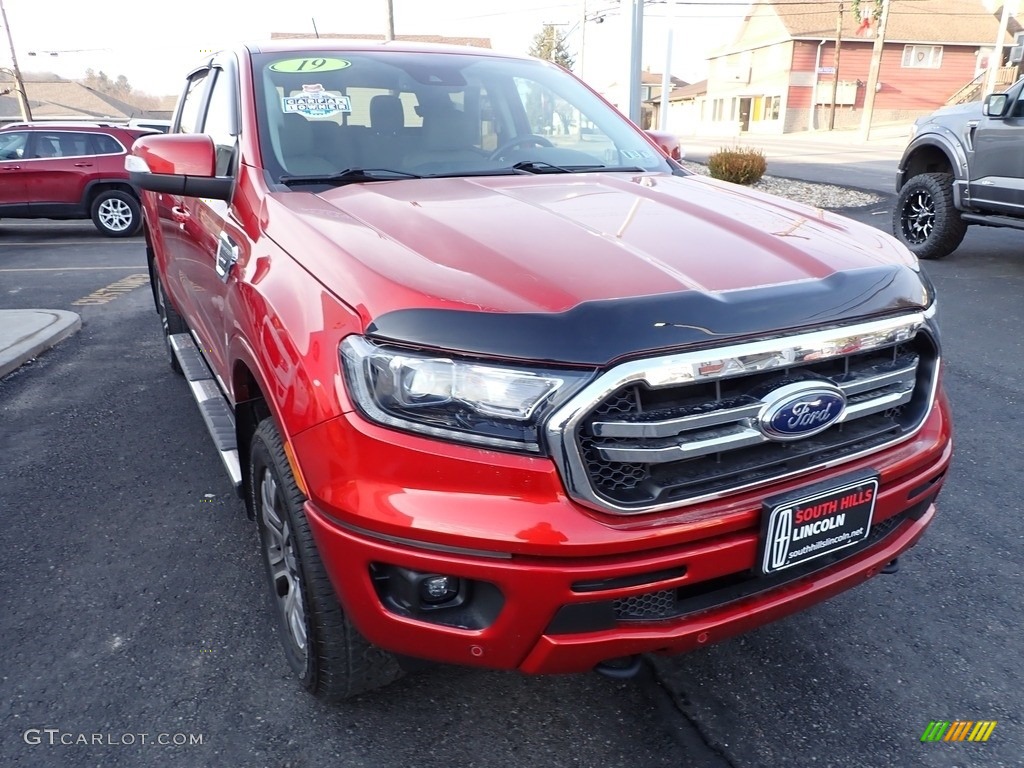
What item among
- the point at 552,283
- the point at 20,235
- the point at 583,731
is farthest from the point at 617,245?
the point at 20,235

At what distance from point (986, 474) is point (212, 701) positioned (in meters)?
3.29

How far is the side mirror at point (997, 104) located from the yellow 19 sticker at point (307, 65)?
5931 millimetres

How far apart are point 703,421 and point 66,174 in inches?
496

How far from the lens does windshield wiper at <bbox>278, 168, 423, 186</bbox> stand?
2646 millimetres

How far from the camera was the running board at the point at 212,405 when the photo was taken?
9.15 ft

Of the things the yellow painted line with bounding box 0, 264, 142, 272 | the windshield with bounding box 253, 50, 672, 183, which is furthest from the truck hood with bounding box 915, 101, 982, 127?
the yellow painted line with bounding box 0, 264, 142, 272

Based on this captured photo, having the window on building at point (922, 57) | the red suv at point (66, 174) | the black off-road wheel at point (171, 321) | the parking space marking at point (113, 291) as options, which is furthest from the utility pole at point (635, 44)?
the window on building at point (922, 57)

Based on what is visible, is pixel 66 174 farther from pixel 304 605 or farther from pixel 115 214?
pixel 304 605

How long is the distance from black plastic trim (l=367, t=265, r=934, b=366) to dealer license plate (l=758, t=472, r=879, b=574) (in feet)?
1.27

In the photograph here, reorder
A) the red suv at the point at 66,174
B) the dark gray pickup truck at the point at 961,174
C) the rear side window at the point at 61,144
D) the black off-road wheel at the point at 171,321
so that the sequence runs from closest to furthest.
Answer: the black off-road wheel at the point at 171,321 < the dark gray pickup truck at the point at 961,174 < the red suv at the point at 66,174 < the rear side window at the point at 61,144

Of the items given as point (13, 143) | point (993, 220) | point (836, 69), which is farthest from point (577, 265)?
point (836, 69)

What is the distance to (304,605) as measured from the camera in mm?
2051

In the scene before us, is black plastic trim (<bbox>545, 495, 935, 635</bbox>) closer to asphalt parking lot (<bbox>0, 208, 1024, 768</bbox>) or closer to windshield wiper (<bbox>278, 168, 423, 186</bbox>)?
asphalt parking lot (<bbox>0, 208, 1024, 768</bbox>)

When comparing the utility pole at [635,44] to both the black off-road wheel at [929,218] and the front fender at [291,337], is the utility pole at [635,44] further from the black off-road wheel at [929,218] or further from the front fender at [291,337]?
the front fender at [291,337]
